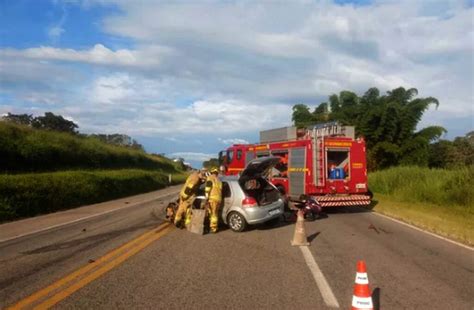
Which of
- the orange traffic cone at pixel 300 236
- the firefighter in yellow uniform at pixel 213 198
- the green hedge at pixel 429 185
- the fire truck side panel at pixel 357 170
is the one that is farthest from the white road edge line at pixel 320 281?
the green hedge at pixel 429 185

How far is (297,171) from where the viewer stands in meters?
17.8

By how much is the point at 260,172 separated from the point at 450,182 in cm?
1240

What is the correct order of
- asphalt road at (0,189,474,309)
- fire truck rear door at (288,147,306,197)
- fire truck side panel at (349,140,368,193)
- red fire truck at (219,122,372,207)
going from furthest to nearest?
fire truck side panel at (349,140,368,193) < fire truck rear door at (288,147,306,197) < red fire truck at (219,122,372,207) < asphalt road at (0,189,474,309)

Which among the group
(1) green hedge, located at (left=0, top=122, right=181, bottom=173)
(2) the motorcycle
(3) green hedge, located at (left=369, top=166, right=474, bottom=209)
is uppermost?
(1) green hedge, located at (left=0, top=122, right=181, bottom=173)

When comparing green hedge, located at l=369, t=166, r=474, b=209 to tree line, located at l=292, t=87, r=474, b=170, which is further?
tree line, located at l=292, t=87, r=474, b=170

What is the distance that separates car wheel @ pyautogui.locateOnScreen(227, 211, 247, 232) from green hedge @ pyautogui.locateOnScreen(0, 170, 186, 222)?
8977 mm

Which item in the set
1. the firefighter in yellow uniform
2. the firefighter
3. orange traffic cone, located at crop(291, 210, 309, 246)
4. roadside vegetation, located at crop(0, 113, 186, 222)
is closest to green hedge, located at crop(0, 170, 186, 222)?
roadside vegetation, located at crop(0, 113, 186, 222)

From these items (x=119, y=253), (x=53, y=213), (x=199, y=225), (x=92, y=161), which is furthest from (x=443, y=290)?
(x=92, y=161)

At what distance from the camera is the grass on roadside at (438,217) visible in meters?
13.0

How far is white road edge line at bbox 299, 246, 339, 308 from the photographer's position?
616 centimetres

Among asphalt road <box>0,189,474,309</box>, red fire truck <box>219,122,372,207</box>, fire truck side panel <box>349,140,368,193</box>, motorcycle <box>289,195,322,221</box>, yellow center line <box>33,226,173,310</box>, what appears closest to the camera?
yellow center line <box>33,226,173,310</box>

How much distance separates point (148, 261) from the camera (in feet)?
28.5

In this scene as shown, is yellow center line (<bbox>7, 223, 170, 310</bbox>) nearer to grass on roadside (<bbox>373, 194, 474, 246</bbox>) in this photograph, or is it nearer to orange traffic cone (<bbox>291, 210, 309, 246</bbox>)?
orange traffic cone (<bbox>291, 210, 309, 246</bbox>)

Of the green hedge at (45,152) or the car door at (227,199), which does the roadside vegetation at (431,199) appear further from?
the green hedge at (45,152)
